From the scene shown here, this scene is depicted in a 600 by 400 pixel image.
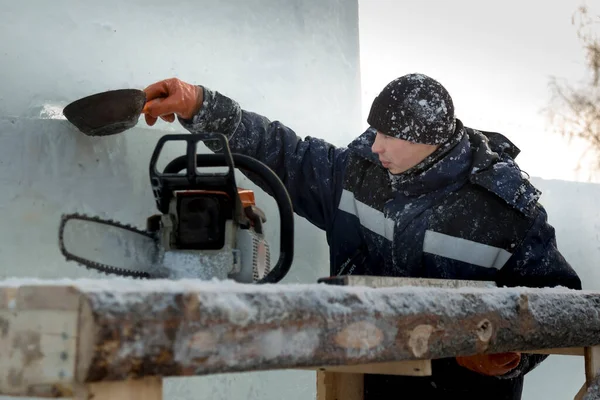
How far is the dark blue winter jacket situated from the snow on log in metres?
1.12

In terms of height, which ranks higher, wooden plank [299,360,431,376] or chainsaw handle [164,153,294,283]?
chainsaw handle [164,153,294,283]

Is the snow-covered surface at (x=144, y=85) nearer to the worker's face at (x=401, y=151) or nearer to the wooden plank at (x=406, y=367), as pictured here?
the worker's face at (x=401, y=151)

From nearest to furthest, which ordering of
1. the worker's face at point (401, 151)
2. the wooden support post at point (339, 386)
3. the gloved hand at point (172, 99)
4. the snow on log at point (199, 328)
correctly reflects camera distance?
the snow on log at point (199, 328)
the wooden support post at point (339, 386)
the gloved hand at point (172, 99)
the worker's face at point (401, 151)

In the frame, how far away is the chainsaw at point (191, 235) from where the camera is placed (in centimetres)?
151

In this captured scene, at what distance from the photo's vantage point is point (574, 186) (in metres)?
3.74

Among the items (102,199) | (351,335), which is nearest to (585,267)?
(102,199)

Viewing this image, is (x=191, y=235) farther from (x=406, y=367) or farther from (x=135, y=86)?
(x=135, y=86)

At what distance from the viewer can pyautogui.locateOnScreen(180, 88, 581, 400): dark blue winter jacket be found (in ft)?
7.38

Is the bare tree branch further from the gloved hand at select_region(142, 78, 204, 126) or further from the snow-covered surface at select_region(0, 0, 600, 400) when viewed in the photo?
the gloved hand at select_region(142, 78, 204, 126)

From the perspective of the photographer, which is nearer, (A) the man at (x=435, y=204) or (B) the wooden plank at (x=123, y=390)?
(B) the wooden plank at (x=123, y=390)

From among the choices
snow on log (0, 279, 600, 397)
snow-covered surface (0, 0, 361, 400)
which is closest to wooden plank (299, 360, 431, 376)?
snow on log (0, 279, 600, 397)

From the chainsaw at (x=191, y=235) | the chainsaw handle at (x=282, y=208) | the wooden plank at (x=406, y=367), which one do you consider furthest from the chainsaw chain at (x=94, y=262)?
the wooden plank at (x=406, y=367)

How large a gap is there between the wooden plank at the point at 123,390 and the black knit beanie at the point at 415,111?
1.56 m

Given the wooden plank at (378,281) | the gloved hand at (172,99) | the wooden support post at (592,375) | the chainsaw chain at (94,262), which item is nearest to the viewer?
the wooden plank at (378,281)
